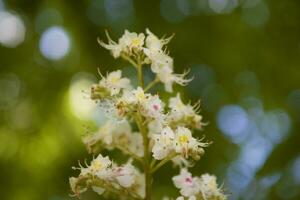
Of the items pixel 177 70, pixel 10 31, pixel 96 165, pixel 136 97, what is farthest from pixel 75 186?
pixel 10 31

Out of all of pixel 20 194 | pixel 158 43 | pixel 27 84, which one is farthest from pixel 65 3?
pixel 158 43

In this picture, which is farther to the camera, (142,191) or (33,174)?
(33,174)

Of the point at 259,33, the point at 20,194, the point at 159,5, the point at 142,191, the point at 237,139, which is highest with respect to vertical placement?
the point at 159,5

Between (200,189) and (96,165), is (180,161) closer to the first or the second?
(200,189)

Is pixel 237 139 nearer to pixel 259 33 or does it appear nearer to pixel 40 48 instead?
pixel 259 33

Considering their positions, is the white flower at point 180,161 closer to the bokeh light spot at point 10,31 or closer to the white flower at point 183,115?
the white flower at point 183,115

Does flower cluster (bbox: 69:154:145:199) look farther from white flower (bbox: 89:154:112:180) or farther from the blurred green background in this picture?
the blurred green background
